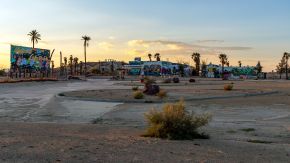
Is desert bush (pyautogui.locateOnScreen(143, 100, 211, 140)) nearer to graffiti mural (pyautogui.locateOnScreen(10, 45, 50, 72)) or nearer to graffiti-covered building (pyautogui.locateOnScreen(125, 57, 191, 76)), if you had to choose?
graffiti mural (pyautogui.locateOnScreen(10, 45, 50, 72))

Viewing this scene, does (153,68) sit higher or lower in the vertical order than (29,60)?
lower

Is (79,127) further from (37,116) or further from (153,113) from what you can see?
(37,116)

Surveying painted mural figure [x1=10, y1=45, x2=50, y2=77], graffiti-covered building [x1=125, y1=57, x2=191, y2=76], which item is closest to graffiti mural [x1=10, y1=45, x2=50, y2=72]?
painted mural figure [x1=10, y1=45, x2=50, y2=77]

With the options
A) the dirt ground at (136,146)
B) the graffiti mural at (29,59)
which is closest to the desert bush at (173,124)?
the dirt ground at (136,146)

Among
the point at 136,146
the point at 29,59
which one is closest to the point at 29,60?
the point at 29,59

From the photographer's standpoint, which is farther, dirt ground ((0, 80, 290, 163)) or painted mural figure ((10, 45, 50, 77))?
painted mural figure ((10, 45, 50, 77))

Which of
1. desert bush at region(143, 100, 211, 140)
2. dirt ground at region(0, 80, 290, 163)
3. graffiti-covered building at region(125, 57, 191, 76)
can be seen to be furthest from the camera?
graffiti-covered building at region(125, 57, 191, 76)

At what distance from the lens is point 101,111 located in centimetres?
2377

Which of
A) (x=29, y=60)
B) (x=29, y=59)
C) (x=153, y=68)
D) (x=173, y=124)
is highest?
(x=29, y=59)

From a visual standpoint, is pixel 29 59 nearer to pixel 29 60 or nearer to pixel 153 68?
pixel 29 60

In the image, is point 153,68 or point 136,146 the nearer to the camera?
point 136,146

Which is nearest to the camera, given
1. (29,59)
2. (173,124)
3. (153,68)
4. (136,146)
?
(136,146)

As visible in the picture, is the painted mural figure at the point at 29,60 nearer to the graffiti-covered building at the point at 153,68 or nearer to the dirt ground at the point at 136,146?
the graffiti-covered building at the point at 153,68

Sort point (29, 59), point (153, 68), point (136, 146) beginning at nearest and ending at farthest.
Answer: point (136, 146), point (29, 59), point (153, 68)
